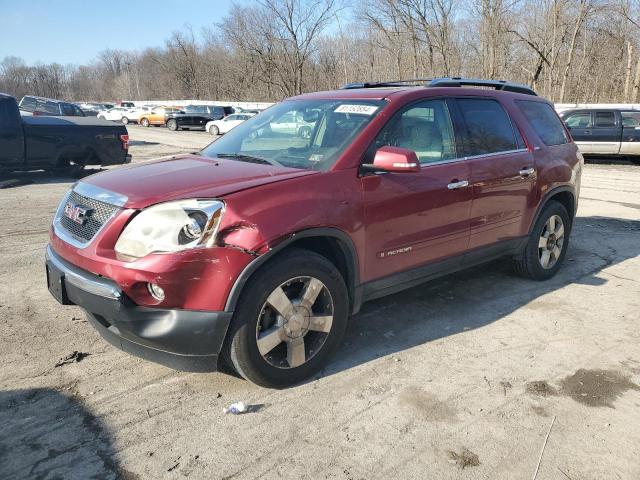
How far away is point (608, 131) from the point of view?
54.3 ft

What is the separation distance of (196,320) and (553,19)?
119ft

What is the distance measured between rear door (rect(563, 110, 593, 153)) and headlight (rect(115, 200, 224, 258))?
1662cm

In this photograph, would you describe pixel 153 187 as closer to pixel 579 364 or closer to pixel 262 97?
pixel 579 364

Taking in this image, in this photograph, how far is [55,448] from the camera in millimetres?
2600

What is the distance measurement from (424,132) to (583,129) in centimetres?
1536

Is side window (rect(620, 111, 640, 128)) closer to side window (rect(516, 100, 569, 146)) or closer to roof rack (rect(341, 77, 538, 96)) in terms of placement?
side window (rect(516, 100, 569, 146))

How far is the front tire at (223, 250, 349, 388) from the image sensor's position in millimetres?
2918

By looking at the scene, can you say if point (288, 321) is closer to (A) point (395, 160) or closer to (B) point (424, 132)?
(A) point (395, 160)

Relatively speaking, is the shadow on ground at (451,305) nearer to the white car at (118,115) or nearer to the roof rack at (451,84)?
the roof rack at (451,84)

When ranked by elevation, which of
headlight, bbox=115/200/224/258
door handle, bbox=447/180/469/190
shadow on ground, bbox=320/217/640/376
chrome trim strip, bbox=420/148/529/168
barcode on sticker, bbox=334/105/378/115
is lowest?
shadow on ground, bbox=320/217/640/376

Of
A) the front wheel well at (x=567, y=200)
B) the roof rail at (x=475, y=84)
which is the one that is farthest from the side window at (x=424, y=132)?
the front wheel well at (x=567, y=200)

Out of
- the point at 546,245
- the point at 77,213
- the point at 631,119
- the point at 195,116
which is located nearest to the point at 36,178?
the point at 77,213

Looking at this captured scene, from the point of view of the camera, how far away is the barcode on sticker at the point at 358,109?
3.69 m

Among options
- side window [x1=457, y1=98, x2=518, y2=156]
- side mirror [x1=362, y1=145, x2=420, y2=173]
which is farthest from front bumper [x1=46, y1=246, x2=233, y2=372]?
side window [x1=457, y1=98, x2=518, y2=156]
